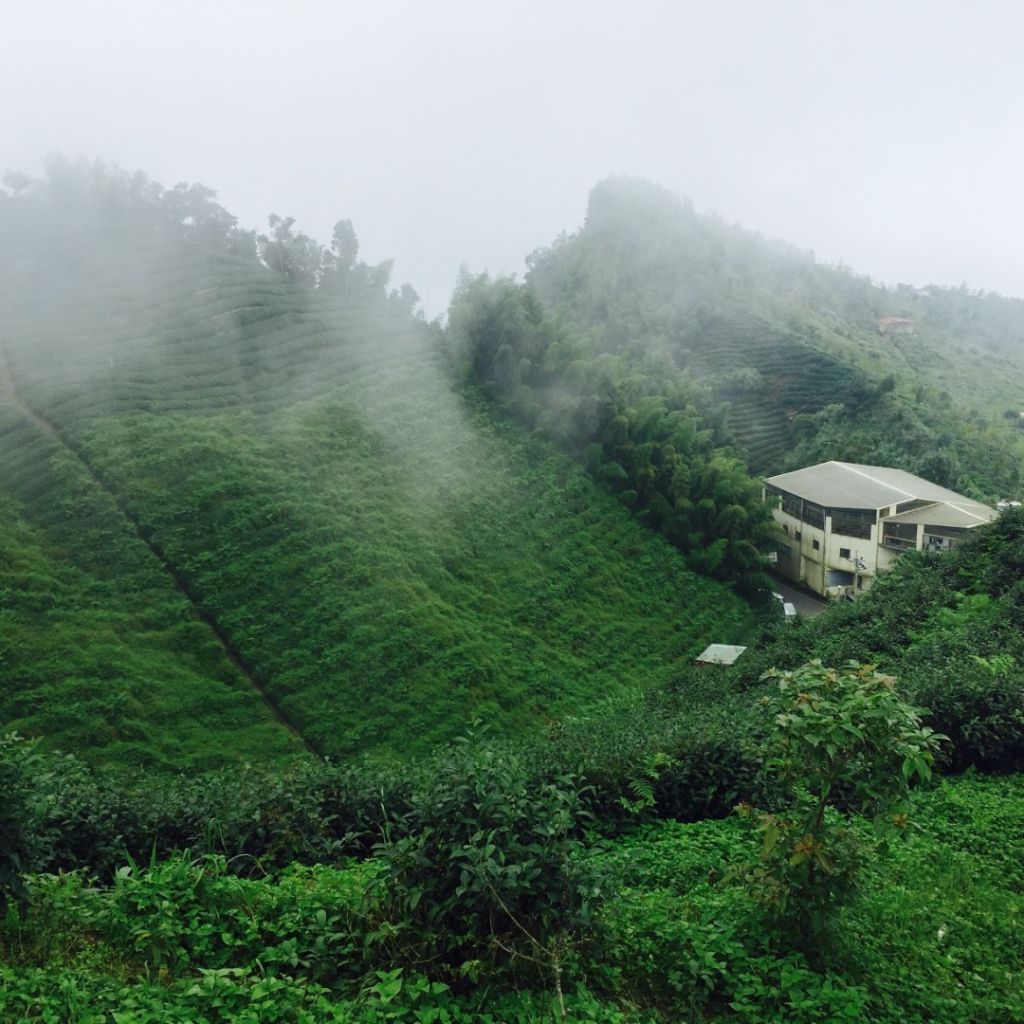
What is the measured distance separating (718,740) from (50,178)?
4015 cm

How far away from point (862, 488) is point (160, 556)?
21.0 metres

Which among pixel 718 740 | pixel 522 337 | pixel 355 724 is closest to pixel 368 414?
pixel 522 337

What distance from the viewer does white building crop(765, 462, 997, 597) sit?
75.0ft

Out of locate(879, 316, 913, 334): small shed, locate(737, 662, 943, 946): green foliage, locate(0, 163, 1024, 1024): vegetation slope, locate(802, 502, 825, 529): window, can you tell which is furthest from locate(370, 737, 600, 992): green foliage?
locate(879, 316, 913, 334): small shed

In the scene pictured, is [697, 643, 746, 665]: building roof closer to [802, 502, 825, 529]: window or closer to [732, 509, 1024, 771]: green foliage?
[732, 509, 1024, 771]: green foliage

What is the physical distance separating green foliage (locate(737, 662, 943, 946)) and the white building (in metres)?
19.4

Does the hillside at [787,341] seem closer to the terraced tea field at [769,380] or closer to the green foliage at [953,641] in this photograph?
the terraced tea field at [769,380]

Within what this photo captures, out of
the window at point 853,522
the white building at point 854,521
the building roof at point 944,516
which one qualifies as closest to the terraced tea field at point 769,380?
the white building at point 854,521

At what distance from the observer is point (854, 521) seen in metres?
24.1

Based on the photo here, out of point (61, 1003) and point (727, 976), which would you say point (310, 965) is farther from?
point (727, 976)

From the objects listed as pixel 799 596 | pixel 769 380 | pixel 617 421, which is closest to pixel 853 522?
pixel 799 596

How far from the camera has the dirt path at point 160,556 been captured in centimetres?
1512

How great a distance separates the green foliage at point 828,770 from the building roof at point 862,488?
71.2ft

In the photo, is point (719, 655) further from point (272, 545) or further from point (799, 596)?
point (272, 545)
